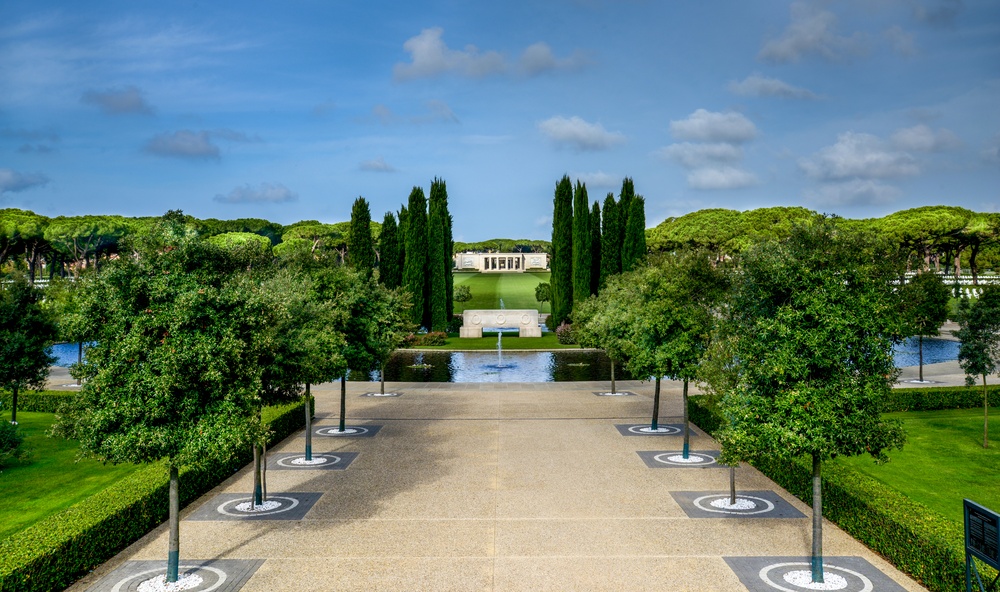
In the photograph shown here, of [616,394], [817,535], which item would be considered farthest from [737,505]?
[616,394]

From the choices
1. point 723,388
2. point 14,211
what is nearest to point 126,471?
point 723,388

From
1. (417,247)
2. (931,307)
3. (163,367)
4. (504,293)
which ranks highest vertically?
(417,247)

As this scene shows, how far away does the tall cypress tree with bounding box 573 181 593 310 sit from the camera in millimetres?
61344

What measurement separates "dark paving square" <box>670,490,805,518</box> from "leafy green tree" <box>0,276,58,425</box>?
21.1 metres

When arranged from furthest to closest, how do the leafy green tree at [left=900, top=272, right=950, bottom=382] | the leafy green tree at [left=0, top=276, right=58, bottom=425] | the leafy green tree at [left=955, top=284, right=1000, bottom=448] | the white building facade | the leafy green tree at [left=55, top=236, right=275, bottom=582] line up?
the white building facade → the leafy green tree at [left=900, top=272, right=950, bottom=382] → the leafy green tree at [left=0, top=276, right=58, bottom=425] → the leafy green tree at [left=955, top=284, right=1000, bottom=448] → the leafy green tree at [left=55, top=236, right=275, bottom=582]

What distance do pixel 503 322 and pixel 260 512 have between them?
44366 millimetres

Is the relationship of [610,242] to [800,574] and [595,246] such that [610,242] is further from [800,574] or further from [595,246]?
[800,574]

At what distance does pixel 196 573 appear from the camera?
41.4 feet

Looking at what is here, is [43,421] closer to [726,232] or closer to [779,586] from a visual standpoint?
[779,586]

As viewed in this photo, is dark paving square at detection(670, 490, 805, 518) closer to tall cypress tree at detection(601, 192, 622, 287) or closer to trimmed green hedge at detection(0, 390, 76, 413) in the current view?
trimmed green hedge at detection(0, 390, 76, 413)

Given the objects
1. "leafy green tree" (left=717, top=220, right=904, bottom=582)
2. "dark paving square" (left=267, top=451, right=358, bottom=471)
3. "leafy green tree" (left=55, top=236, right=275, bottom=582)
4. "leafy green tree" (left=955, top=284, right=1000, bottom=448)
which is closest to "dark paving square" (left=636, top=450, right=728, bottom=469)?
"leafy green tree" (left=717, top=220, right=904, bottom=582)

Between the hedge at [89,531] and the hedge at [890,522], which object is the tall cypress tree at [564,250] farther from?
the hedge at [89,531]

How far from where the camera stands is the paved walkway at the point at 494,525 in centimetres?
1248

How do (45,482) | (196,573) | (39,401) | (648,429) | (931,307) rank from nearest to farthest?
(196,573), (45,482), (648,429), (39,401), (931,307)
